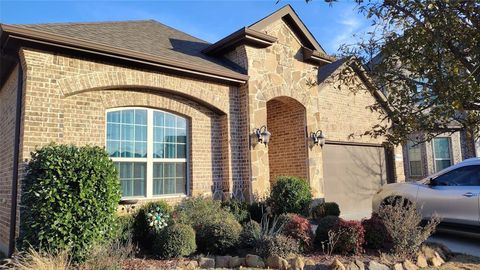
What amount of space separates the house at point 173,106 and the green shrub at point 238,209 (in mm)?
519

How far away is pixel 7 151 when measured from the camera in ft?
27.6

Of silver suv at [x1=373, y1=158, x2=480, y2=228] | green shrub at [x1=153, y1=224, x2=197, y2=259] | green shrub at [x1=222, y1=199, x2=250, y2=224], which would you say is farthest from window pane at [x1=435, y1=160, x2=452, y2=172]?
green shrub at [x1=153, y1=224, x2=197, y2=259]

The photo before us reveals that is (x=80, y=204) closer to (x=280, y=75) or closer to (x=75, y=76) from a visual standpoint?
(x=75, y=76)

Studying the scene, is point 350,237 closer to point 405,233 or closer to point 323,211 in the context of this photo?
point 405,233

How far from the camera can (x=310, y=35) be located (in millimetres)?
12125

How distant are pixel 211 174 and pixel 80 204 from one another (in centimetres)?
433

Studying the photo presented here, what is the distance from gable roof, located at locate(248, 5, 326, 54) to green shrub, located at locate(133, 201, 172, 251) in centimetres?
590

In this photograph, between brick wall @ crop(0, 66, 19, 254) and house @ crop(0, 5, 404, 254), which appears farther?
brick wall @ crop(0, 66, 19, 254)

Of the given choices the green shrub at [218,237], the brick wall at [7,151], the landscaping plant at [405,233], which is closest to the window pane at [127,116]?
the brick wall at [7,151]

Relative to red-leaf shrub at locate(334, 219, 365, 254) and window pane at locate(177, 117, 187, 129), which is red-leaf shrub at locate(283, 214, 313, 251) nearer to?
red-leaf shrub at locate(334, 219, 365, 254)

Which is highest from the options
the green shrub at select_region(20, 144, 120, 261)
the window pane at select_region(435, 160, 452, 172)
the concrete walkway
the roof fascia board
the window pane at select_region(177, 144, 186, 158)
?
the roof fascia board

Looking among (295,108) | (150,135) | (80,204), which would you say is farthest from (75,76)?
(295,108)

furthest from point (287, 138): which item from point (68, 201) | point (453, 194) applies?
point (68, 201)

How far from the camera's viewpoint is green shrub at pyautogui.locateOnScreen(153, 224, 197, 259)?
6484 mm
